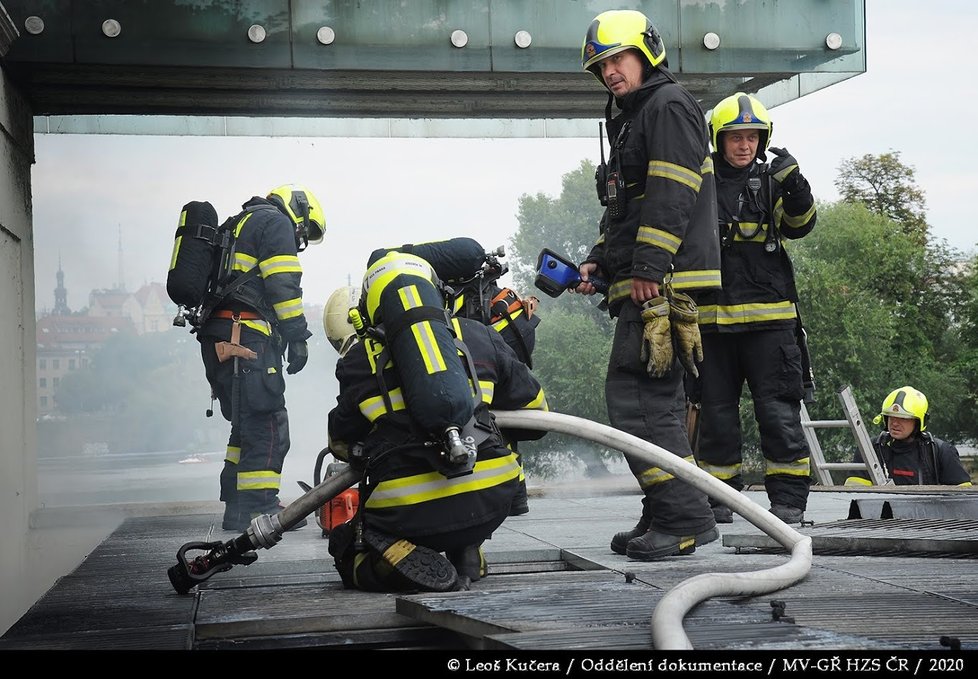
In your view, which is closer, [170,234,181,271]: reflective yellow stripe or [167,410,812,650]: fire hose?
[167,410,812,650]: fire hose

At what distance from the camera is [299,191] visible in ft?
23.8

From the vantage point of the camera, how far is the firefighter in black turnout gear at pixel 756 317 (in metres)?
5.39

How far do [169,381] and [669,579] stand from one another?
17350 mm

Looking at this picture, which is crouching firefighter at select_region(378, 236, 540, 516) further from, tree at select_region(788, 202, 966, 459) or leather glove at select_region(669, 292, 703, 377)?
tree at select_region(788, 202, 966, 459)

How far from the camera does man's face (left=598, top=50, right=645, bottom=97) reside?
4684 mm

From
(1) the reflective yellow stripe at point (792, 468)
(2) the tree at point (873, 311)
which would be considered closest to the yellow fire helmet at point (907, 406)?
(1) the reflective yellow stripe at point (792, 468)

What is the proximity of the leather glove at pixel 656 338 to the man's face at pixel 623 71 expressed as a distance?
2.81ft

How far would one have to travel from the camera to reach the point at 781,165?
220 inches

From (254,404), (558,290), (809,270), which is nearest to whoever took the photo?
(558,290)

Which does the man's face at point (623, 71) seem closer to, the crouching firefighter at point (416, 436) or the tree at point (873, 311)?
the crouching firefighter at point (416, 436)

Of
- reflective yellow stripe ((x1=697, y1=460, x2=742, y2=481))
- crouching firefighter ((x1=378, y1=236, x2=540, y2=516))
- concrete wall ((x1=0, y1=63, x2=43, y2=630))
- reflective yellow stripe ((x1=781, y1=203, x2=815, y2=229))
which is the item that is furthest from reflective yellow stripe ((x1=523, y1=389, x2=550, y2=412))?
concrete wall ((x1=0, y1=63, x2=43, y2=630))

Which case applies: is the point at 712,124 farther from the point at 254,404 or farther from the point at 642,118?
the point at 254,404
